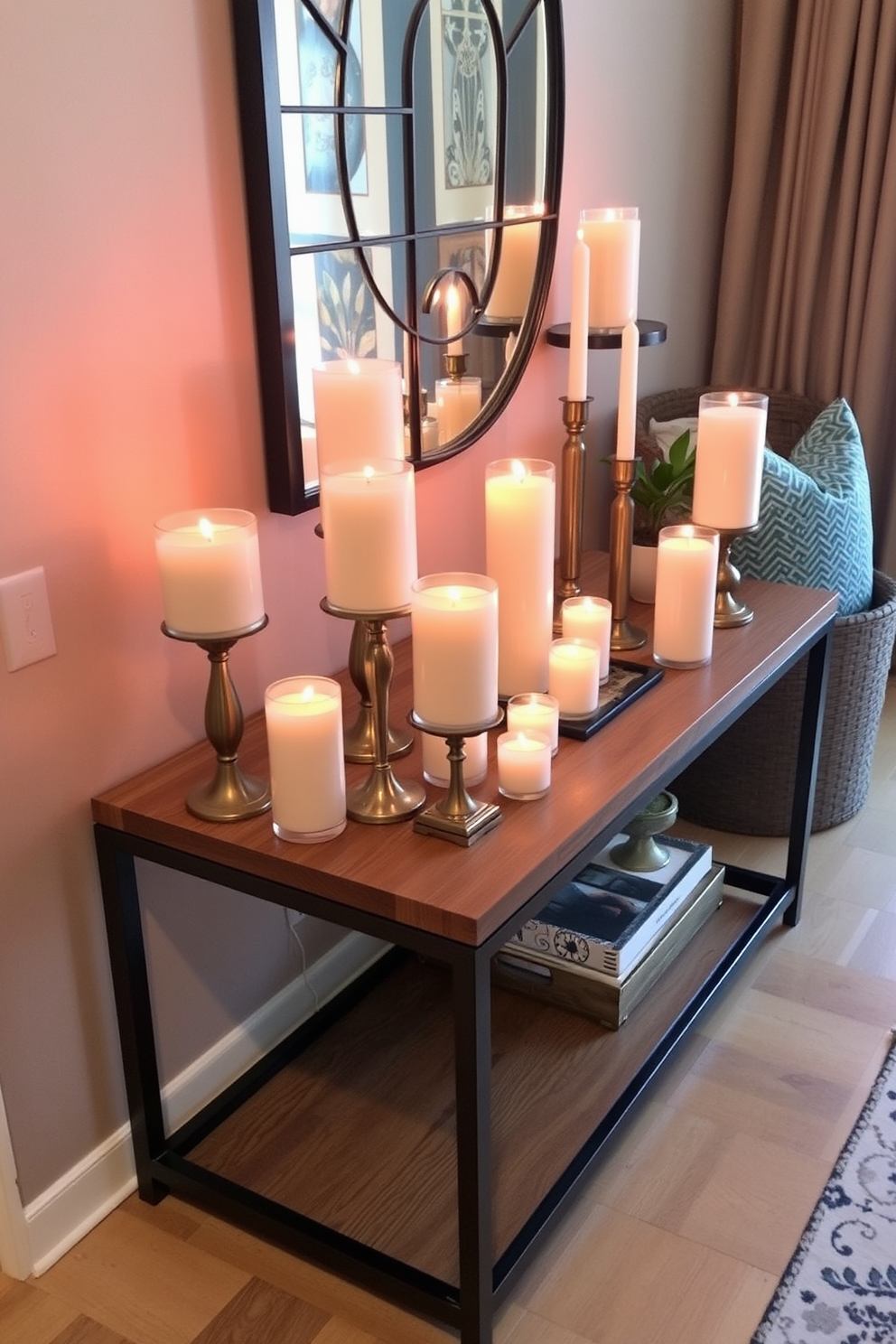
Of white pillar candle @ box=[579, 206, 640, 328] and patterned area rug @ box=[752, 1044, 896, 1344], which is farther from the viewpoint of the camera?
white pillar candle @ box=[579, 206, 640, 328]

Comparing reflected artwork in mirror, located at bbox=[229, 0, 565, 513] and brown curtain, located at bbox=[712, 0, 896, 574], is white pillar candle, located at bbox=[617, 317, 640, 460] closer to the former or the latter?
reflected artwork in mirror, located at bbox=[229, 0, 565, 513]

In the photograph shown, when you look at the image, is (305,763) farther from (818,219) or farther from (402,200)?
(818,219)

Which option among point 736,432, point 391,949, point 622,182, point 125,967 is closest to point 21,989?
point 125,967

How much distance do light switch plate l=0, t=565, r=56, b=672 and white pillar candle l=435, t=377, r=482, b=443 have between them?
2.55ft

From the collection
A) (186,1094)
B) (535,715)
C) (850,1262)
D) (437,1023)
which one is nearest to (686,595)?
(535,715)

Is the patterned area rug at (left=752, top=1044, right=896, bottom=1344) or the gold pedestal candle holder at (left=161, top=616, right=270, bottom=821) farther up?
the gold pedestal candle holder at (left=161, top=616, right=270, bottom=821)

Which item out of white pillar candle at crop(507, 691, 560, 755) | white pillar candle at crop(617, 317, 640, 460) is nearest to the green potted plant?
white pillar candle at crop(617, 317, 640, 460)

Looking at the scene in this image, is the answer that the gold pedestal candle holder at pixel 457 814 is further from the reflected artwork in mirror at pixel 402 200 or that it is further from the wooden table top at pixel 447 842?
the reflected artwork in mirror at pixel 402 200

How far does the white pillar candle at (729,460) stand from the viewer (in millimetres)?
1858

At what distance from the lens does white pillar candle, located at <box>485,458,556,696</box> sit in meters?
1.53

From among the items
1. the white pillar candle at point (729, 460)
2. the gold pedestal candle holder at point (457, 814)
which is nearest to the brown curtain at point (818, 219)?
the white pillar candle at point (729, 460)

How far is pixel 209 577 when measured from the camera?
1360 mm

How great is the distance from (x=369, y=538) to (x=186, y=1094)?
0.93 metres

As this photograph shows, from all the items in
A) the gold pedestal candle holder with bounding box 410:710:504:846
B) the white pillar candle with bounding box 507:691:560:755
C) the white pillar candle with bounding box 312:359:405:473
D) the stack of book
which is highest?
the white pillar candle with bounding box 312:359:405:473
